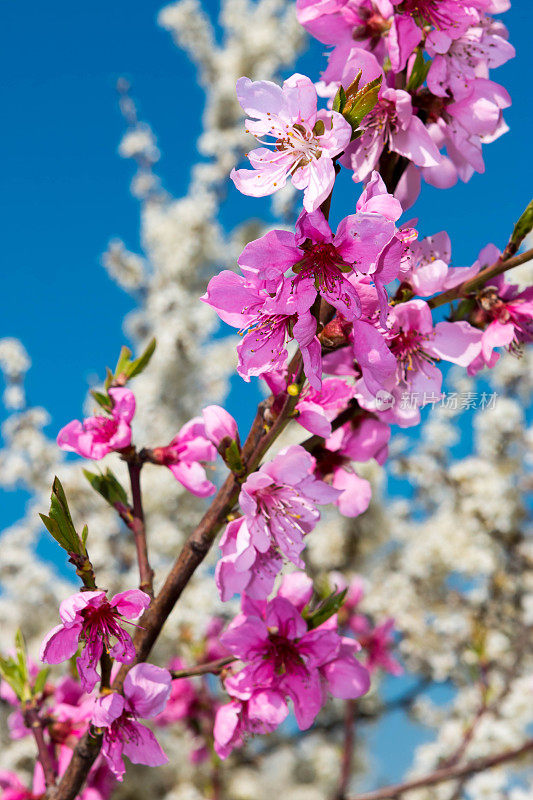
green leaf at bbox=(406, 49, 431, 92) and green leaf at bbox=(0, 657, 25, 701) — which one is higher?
green leaf at bbox=(406, 49, 431, 92)

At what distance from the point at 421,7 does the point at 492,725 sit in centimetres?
421

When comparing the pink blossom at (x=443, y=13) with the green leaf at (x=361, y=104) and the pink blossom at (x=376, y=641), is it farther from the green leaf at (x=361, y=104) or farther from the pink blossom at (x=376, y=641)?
the pink blossom at (x=376, y=641)

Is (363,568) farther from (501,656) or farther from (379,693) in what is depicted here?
(501,656)

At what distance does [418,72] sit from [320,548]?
513cm

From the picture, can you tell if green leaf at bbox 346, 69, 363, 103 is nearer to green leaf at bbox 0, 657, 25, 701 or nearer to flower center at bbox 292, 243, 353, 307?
flower center at bbox 292, 243, 353, 307

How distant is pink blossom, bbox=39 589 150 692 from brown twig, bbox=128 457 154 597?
0.15 metres

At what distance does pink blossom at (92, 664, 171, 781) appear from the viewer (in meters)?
0.92

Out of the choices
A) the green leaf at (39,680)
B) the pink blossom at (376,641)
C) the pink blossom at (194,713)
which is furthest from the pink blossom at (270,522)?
the pink blossom at (376,641)

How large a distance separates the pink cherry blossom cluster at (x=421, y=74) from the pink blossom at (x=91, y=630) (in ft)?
2.38

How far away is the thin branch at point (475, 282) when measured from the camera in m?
1.00

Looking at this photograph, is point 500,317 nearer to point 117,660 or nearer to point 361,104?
point 361,104

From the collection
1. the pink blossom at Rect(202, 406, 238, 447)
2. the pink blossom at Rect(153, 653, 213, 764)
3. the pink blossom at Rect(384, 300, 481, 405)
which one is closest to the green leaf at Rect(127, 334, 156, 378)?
the pink blossom at Rect(202, 406, 238, 447)

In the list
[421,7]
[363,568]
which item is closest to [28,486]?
[363,568]

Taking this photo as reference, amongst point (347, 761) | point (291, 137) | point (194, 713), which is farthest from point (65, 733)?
point (347, 761)
